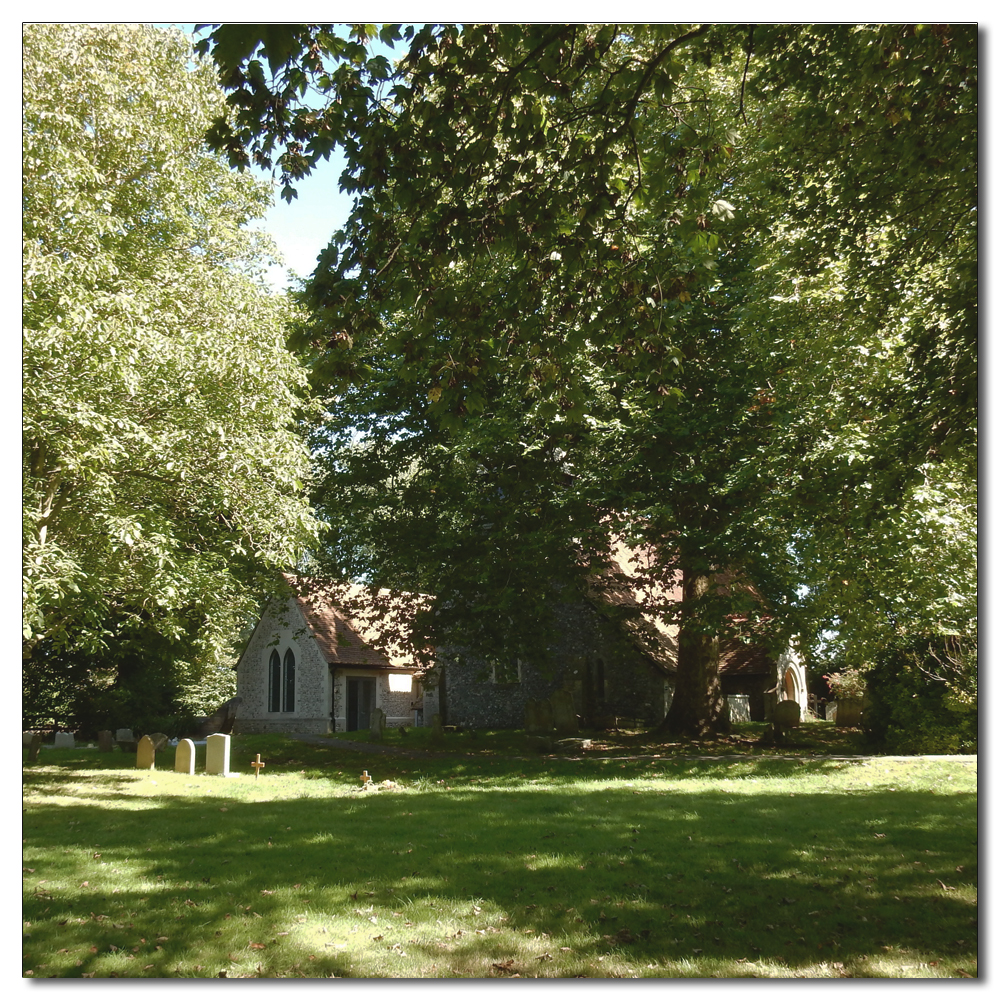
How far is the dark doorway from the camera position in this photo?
27578 millimetres

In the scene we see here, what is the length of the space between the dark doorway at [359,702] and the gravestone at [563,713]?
9.76m

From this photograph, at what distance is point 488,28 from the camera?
205 inches

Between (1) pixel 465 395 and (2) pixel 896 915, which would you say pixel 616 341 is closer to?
(1) pixel 465 395

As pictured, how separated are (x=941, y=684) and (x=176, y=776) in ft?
45.1

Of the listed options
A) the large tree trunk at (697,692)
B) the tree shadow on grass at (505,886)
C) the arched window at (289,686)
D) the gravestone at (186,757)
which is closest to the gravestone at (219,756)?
the gravestone at (186,757)

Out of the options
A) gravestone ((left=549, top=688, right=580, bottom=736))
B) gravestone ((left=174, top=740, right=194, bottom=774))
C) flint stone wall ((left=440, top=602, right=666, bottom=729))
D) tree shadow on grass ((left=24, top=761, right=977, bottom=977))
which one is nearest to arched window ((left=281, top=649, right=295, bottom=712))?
flint stone wall ((left=440, top=602, right=666, bottom=729))

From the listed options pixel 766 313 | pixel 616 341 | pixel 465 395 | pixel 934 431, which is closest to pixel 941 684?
pixel 766 313

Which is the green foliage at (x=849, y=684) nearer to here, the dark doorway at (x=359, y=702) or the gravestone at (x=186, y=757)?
the gravestone at (x=186, y=757)

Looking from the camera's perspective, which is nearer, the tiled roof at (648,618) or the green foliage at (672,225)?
the green foliage at (672,225)

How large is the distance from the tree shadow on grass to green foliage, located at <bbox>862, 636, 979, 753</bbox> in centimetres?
340

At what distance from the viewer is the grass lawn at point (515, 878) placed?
468cm

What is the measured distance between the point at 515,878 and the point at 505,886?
0.85 feet

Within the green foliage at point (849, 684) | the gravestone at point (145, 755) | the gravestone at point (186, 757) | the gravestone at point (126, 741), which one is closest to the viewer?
the gravestone at point (186, 757)

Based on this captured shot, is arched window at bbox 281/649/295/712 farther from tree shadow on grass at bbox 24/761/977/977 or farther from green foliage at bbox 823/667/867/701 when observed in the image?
tree shadow on grass at bbox 24/761/977/977
